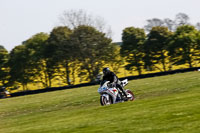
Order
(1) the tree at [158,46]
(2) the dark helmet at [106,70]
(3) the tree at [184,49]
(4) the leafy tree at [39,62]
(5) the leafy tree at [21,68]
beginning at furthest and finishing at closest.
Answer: (4) the leafy tree at [39,62], (1) the tree at [158,46], (5) the leafy tree at [21,68], (3) the tree at [184,49], (2) the dark helmet at [106,70]

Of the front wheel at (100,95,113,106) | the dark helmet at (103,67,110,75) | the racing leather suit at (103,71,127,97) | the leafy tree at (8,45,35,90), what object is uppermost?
the leafy tree at (8,45,35,90)

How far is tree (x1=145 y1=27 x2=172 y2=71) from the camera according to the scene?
68688 mm

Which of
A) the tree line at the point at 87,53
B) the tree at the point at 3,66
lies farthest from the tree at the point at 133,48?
the tree at the point at 3,66

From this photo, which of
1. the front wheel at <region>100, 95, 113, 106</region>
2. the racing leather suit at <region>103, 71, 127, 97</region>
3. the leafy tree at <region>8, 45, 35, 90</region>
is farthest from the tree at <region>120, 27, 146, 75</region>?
the front wheel at <region>100, 95, 113, 106</region>

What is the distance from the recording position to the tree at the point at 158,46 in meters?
68.7

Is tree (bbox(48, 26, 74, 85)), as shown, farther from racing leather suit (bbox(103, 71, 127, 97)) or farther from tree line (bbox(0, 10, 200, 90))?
racing leather suit (bbox(103, 71, 127, 97))

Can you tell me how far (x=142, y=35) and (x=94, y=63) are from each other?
35.2ft

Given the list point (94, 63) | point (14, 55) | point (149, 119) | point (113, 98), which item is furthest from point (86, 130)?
point (14, 55)

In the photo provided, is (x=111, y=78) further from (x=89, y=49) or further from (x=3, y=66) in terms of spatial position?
(x=3, y=66)

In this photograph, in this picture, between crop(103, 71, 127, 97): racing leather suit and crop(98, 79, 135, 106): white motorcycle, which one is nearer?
crop(98, 79, 135, 106): white motorcycle

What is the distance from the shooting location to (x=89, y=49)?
67.8 meters

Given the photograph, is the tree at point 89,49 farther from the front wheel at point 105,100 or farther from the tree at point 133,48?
the front wheel at point 105,100

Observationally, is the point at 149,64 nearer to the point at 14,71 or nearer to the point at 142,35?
the point at 142,35

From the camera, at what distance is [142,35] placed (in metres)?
71.9
